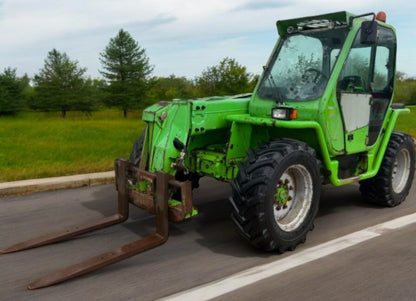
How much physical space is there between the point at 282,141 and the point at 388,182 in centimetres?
226

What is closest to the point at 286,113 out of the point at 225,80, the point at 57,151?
the point at 57,151

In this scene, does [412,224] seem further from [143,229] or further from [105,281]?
[105,281]

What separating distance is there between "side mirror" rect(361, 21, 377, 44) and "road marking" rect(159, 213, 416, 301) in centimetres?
224

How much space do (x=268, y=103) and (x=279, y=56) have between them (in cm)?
71

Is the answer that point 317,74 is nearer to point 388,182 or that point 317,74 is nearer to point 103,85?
point 388,182

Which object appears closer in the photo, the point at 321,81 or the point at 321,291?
the point at 321,291

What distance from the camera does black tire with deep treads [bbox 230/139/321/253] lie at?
4191 millimetres

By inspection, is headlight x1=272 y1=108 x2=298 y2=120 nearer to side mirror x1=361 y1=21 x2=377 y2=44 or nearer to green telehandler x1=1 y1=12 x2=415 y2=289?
green telehandler x1=1 y1=12 x2=415 y2=289

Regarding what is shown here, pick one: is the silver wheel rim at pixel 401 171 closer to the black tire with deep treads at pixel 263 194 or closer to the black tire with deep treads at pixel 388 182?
the black tire with deep treads at pixel 388 182

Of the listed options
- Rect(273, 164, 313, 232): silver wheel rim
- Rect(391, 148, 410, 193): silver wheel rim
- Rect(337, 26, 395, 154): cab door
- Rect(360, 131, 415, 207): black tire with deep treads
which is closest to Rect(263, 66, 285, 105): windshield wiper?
Rect(337, 26, 395, 154): cab door

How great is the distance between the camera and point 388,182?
235 inches

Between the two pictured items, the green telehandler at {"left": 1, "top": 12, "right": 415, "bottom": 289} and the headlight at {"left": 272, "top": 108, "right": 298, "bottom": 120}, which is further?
the headlight at {"left": 272, "top": 108, "right": 298, "bottom": 120}

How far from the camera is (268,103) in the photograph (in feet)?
17.0

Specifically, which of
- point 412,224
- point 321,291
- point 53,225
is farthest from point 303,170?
point 53,225
